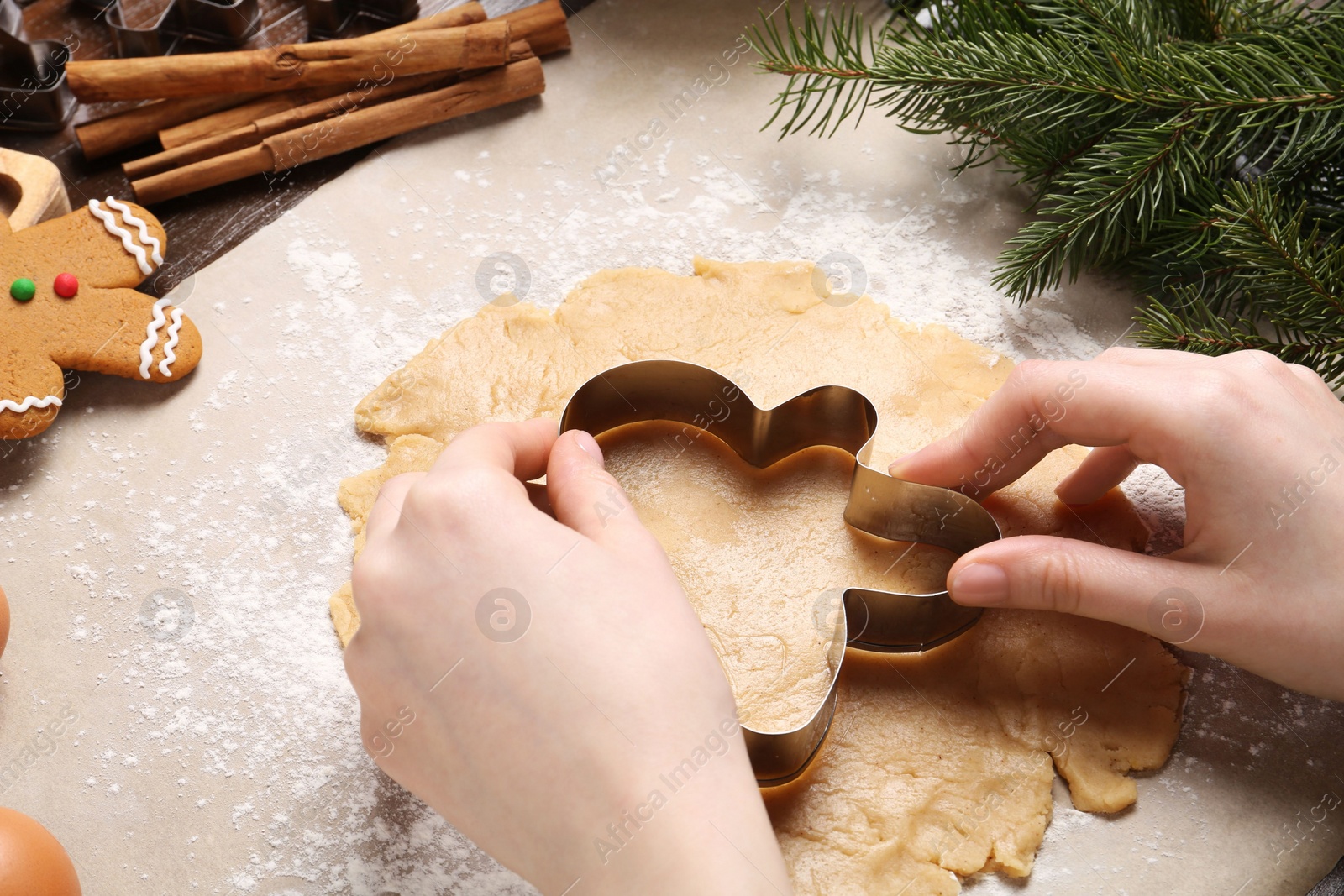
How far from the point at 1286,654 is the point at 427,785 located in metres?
1.08

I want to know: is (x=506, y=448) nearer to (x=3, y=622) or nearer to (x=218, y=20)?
(x=3, y=622)

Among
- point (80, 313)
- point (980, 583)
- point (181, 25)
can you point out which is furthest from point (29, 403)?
point (980, 583)

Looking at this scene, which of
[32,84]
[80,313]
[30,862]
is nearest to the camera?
[30,862]

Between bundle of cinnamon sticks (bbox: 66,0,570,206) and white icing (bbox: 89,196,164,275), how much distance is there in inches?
4.6

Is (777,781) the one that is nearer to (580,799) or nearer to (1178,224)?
(580,799)

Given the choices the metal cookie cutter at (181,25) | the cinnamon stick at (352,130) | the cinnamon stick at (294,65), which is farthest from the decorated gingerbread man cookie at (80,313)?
the metal cookie cutter at (181,25)

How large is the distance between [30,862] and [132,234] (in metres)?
1.02

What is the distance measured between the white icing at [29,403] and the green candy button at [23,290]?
7.2 inches

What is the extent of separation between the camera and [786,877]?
103 centimetres

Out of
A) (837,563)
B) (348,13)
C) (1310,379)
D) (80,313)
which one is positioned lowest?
(837,563)

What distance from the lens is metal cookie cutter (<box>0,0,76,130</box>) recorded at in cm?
179

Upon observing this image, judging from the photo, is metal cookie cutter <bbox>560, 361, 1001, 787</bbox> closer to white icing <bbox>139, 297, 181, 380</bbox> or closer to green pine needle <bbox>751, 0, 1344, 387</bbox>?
green pine needle <bbox>751, 0, 1344, 387</bbox>

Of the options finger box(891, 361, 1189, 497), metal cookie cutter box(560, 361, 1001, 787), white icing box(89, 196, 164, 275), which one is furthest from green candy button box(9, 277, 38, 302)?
finger box(891, 361, 1189, 497)

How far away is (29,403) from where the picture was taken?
150 cm
